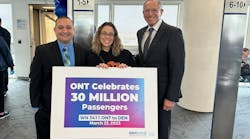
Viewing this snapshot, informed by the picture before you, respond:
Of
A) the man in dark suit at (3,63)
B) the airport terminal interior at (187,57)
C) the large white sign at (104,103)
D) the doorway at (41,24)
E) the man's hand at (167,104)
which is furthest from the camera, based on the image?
the doorway at (41,24)

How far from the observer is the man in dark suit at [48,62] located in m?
1.90

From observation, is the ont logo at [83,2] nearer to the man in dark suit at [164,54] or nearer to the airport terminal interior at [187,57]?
the airport terminal interior at [187,57]

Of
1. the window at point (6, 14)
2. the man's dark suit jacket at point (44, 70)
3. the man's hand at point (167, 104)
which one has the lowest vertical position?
the man's hand at point (167, 104)

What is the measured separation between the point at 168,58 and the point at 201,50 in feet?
7.81

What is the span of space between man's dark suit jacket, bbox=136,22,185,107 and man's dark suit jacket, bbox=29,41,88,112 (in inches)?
24.6

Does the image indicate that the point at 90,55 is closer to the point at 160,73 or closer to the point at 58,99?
the point at 58,99

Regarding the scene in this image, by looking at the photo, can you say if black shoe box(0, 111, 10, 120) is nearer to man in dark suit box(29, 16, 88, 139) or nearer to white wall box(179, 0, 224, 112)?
man in dark suit box(29, 16, 88, 139)

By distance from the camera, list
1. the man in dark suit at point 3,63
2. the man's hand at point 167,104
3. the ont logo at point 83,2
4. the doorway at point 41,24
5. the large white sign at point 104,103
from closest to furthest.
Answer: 1. the large white sign at point 104,103
2. the man's hand at point 167,104
3. the ont logo at point 83,2
4. the man in dark suit at point 3,63
5. the doorway at point 41,24

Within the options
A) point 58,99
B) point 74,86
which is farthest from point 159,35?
point 58,99

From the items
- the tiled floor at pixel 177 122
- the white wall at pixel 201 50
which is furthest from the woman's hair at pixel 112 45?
the white wall at pixel 201 50

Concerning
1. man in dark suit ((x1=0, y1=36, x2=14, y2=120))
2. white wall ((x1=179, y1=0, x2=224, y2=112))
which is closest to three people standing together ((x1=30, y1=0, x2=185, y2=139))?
man in dark suit ((x1=0, y1=36, x2=14, y2=120))

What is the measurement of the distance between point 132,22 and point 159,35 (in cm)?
482

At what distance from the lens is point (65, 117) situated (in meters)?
1.79

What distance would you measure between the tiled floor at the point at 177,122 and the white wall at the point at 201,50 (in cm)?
33
